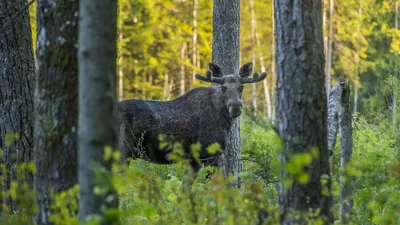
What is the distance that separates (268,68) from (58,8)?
33.3 meters

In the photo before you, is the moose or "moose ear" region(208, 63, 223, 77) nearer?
"moose ear" region(208, 63, 223, 77)

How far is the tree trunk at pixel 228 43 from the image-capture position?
1141 cm

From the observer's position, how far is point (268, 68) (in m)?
38.6

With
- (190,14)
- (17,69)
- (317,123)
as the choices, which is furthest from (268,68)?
(317,123)

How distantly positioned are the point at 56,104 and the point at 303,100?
6.23 ft

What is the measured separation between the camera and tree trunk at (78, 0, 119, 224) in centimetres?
452

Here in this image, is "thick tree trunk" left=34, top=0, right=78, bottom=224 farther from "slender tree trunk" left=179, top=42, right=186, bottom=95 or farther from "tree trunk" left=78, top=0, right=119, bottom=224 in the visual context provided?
"slender tree trunk" left=179, top=42, right=186, bottom=95

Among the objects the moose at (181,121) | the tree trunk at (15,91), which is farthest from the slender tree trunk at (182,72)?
the tree trunk at (15,91)

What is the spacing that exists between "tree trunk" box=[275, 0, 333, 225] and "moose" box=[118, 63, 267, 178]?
19.4 feet

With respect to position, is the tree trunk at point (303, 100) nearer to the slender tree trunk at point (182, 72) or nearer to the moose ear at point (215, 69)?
the moose ear at point (215, 69)

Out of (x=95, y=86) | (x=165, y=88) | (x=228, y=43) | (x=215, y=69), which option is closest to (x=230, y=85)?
(x=215, y=69)

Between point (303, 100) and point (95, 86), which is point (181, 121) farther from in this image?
point (95, 86)

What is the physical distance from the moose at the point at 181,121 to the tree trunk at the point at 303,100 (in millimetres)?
5926

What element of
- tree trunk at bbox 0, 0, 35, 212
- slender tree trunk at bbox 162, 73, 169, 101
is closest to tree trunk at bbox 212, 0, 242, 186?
tree trunk at bbox 0, 0, 35, 212
